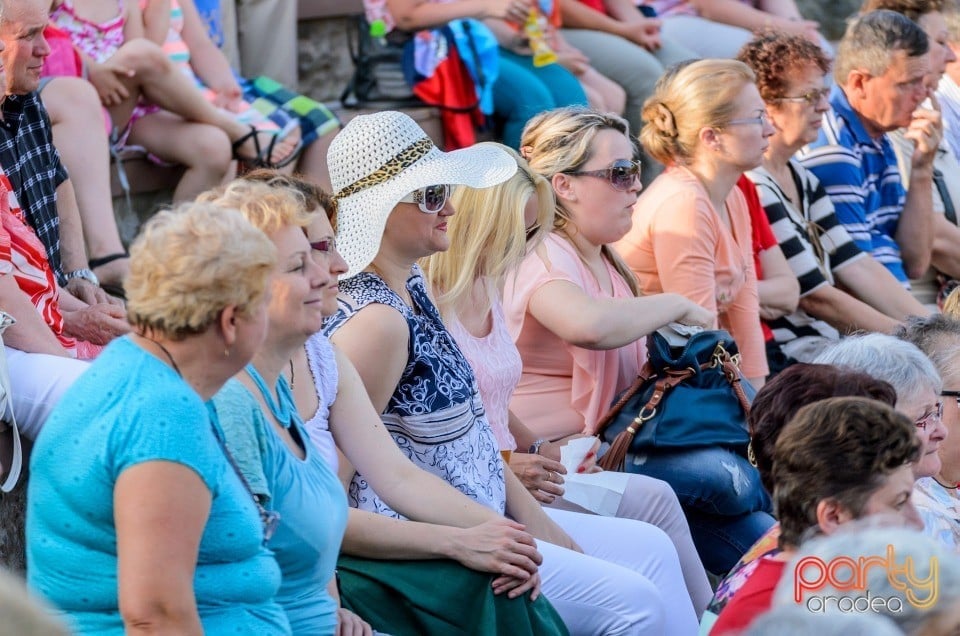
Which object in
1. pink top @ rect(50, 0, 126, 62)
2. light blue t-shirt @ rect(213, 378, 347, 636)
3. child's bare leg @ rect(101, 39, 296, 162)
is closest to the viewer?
light blue t-shirt @ rect(213, 378, 347, 636)

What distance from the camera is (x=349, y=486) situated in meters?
2.97

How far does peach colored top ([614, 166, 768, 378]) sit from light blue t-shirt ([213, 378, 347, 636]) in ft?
6.53

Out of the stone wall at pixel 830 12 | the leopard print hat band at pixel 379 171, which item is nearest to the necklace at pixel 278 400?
the leopard print hat band at pixel 379 171

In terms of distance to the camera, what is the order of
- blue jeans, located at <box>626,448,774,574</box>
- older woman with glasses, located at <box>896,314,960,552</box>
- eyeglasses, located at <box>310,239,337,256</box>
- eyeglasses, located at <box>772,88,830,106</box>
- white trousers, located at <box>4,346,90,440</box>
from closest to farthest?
1. eyeglasses, located at <box>310,239,337,256</box>
2. white trousers, located at <box>4,346,90,440</box>
3. older woman with glasses, located at <box>896,314,960,552</box>
4. blue jeans, located at <box>626,448,774,574</box>
5. eyeglasses, located at <box>772,88,830,106</box>

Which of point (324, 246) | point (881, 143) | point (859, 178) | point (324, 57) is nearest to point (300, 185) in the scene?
point (324, 246)

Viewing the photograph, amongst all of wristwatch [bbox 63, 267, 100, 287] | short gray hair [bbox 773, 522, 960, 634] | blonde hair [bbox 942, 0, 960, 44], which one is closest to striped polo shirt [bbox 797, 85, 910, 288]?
blonde hair [bbox 942, 0, 960, 44]

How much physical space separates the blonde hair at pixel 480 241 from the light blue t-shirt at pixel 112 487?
1.41 metres

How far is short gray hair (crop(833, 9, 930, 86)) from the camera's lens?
17.8ft

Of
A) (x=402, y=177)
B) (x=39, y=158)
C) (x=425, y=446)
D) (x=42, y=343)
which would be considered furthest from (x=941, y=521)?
(x=39, y=158)

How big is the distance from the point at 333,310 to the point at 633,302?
50.3 inches

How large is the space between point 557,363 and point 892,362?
101 cm

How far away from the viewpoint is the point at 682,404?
3643 millimetres

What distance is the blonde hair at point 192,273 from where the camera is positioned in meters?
2.05

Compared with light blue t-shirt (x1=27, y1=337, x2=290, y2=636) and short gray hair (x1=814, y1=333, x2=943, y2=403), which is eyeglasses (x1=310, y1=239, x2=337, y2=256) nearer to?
light blue t-shirt (x1=27, y1=337, x2=290, y2=636)
